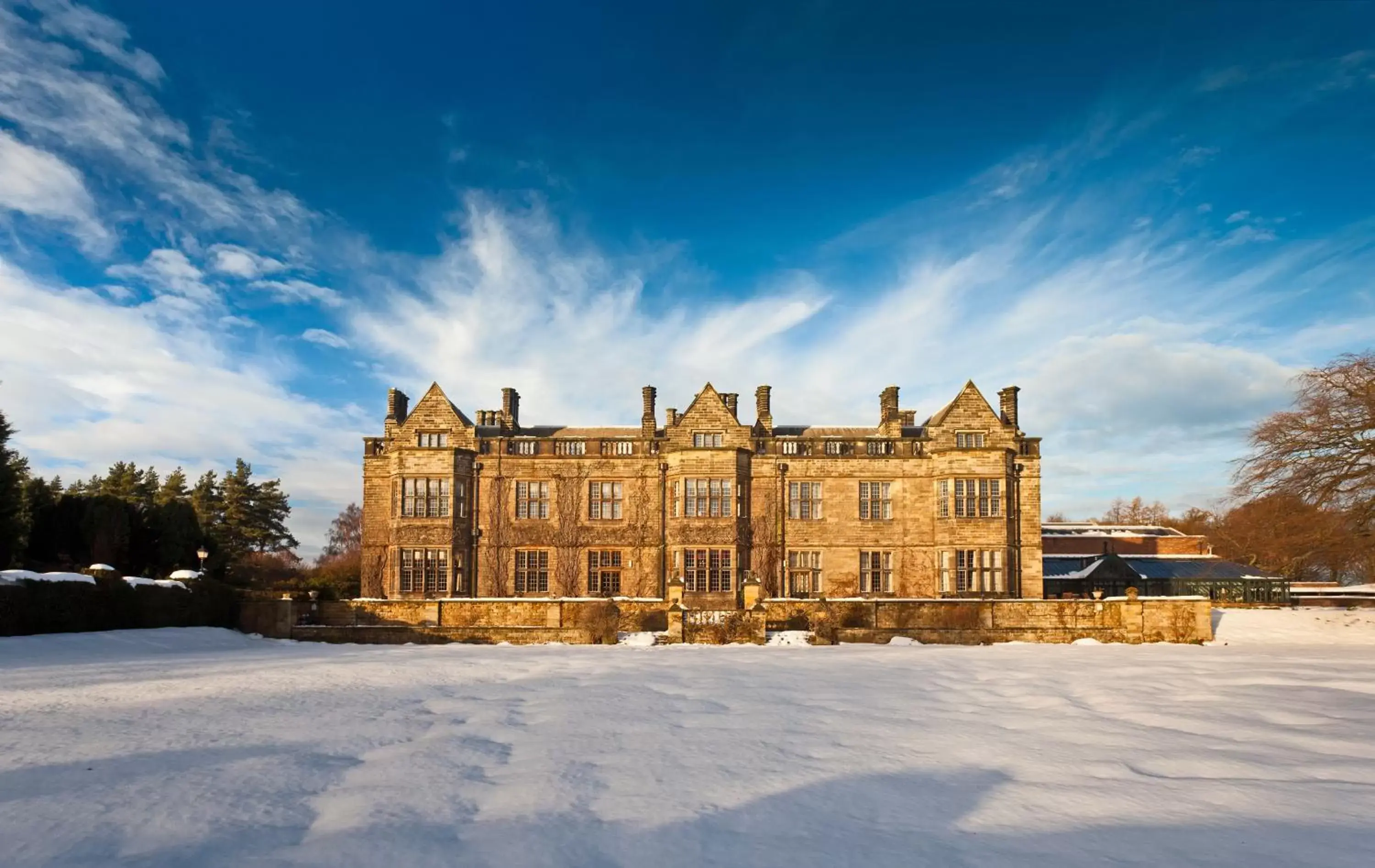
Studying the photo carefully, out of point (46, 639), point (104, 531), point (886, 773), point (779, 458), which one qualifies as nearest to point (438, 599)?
point (46, 639)

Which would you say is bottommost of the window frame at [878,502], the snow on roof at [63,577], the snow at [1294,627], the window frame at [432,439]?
the snow at [1294,627]

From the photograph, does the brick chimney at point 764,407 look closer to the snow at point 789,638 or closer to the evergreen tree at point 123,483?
the snow at point 789,638

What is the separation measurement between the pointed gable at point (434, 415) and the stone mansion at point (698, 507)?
7cm

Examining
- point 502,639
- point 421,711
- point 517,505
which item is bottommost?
point 502,639

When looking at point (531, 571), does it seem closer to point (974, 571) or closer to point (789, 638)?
point (789, 638)

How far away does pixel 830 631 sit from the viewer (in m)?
26.0

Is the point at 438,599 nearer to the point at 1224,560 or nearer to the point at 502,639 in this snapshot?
the point at 502,639

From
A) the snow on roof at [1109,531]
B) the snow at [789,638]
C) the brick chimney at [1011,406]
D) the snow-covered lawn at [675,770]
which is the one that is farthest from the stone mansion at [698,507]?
the snow on roof at [1109,531]

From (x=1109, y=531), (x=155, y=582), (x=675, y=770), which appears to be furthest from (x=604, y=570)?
(x=1109, y=531)

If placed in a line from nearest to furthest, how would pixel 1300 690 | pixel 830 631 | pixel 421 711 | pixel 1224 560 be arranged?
pixel 421 711 < pixel 1300 690 < pixel 830 631 < pixel 1224 560

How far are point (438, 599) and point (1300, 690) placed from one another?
2389 cm

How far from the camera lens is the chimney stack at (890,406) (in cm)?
3538

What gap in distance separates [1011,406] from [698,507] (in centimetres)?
1451

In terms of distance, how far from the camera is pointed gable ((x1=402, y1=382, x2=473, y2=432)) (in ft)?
110
